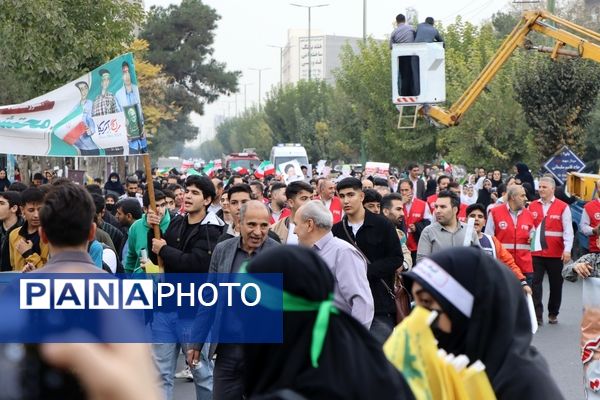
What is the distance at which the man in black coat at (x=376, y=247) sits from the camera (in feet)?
28.6

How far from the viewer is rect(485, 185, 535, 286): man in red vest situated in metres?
13.6

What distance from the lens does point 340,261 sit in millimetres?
7348

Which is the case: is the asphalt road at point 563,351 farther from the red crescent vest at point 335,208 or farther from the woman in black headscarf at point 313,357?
the woman in black headscarf at point 313,357

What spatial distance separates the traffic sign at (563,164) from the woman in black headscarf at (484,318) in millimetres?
19772

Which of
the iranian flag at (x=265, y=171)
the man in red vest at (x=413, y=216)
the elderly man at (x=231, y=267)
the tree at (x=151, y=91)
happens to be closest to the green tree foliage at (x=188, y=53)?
A: the tree at (x=151, y=91)

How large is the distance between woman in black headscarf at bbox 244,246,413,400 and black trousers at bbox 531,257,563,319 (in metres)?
11.3

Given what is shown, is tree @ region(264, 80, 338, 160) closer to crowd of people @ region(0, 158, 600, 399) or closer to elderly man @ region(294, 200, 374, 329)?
crowd of people @ region(0, 158, 600, 399)

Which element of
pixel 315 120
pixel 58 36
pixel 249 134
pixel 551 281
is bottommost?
pixel 249 134

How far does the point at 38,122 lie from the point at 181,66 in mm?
50210

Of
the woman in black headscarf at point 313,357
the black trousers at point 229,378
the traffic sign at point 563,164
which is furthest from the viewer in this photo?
the traffic sign at point 563,164

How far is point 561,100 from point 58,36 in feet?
42.2

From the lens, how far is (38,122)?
10.3 m

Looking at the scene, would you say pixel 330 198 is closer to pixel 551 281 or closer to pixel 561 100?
pixel 551 281

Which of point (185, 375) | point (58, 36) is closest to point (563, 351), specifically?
point (185, 375)
